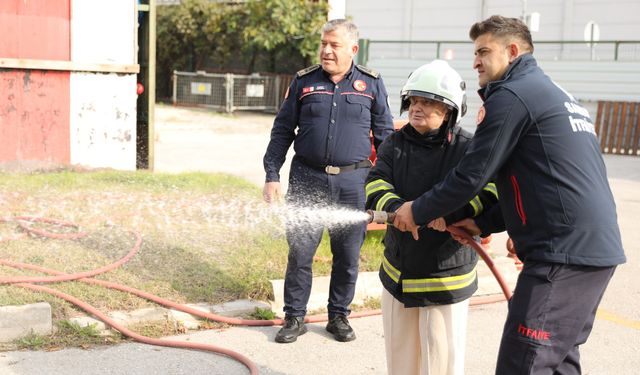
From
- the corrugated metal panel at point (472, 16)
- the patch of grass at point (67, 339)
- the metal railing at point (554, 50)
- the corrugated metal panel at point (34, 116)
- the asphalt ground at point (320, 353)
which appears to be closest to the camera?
the asphalt ground at point (320, 353)

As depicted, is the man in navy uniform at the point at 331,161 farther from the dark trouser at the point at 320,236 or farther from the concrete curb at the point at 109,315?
the concrete curb at the point at 109,315

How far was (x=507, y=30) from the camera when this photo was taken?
10.7 feet

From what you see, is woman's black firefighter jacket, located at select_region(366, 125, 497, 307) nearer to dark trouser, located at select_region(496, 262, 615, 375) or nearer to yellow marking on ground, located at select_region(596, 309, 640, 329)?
dark trouser, located at select_region(496, 262, 615, 375)

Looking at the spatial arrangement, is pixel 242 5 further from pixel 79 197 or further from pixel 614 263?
pixel 614 263

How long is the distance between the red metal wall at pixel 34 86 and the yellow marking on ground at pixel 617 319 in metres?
7.03

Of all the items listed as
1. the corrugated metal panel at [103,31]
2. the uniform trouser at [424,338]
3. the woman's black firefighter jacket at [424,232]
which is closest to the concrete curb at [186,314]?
the uniform trouser at [424,338]

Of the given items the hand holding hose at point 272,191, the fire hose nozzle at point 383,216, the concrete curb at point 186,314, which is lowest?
the concrete curb at point 186,314

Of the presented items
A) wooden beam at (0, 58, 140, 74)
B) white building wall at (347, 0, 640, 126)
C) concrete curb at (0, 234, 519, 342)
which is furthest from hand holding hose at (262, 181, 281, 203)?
white building wall at (347, 0, 640, 126)

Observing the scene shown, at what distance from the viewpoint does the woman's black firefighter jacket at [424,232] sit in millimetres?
3584

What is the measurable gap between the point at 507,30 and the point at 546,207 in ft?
2.43

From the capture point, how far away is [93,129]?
10.6 meters

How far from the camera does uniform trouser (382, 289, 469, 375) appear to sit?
3619 mm

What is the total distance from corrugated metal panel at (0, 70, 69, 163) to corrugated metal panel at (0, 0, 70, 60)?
0.84 feet

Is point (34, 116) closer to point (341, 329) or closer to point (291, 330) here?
point (291, 330)
